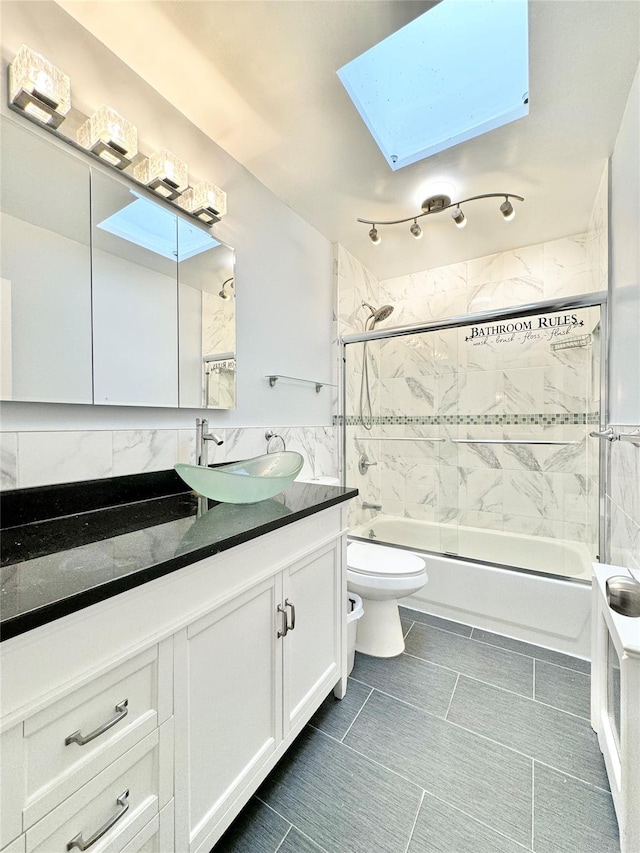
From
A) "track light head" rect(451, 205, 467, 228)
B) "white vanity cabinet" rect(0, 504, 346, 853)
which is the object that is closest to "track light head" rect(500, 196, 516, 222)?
"track light head" rect(451, 205, 467, 228)

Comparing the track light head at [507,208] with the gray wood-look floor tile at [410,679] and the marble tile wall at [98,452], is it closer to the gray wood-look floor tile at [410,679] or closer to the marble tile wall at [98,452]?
the marble tile wall at [98,452]

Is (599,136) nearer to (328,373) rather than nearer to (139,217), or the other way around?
(328,373)

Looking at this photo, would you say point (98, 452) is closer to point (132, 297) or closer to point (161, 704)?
point (132, 297)

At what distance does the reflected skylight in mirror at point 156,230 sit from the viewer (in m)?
1.28

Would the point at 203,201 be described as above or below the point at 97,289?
above

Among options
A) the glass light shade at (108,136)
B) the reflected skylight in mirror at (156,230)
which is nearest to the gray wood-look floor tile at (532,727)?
the reflected skylight in mirror at (156,230)

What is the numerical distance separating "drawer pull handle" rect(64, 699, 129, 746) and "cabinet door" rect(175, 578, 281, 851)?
12 centimetres

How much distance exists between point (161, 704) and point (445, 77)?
86.1 inches

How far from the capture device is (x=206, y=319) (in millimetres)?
1594

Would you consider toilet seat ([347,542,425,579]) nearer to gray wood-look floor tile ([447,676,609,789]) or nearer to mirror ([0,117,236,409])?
gray wood-look floor tile ([447,676,609,789])

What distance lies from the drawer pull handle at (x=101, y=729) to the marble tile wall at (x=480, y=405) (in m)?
2.16

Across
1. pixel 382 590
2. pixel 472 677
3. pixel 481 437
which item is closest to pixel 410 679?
pixel 472 677

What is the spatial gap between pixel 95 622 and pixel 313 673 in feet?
2.99

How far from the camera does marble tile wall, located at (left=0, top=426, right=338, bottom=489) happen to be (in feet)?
3.31
